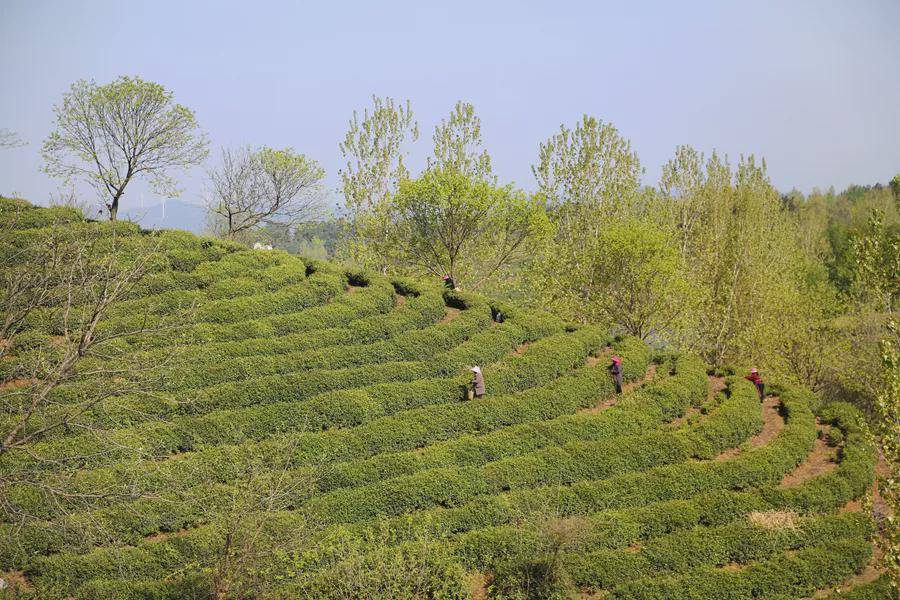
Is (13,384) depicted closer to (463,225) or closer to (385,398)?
(385,398)

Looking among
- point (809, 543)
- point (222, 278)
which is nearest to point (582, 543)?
point (809, 543)

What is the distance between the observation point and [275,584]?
1653 centimetres

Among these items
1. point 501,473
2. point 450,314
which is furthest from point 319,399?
point 450,314

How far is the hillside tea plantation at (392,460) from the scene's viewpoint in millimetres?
16438

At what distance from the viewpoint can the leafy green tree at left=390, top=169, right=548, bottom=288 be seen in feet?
121

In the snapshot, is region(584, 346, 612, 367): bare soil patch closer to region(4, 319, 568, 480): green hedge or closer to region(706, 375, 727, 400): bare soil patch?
region(4, 319, 568, 480): green hedge

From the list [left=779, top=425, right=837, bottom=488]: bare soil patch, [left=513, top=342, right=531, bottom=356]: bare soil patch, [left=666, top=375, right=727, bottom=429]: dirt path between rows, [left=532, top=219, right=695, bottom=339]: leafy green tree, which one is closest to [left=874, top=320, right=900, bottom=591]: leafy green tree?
[left=779, top=425, right=837, bottom=488]: bare soil patch

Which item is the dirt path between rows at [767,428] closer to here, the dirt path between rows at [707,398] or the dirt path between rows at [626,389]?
the dirt path between rows at [707,398]

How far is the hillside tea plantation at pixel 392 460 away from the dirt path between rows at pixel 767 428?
115 mm

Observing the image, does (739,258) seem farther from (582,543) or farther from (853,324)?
(582,543)

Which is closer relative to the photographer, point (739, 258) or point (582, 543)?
point (582, 543)

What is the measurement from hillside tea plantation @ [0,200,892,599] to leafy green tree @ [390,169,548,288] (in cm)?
821

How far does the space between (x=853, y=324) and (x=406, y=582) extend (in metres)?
37.5

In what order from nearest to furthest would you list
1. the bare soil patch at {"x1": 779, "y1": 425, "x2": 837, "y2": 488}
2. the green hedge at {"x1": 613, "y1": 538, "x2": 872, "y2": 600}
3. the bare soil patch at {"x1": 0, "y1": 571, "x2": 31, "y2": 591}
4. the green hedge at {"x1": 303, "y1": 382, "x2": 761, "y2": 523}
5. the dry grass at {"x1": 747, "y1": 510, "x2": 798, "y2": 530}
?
the bare soil patch at {"x1": 0, "y1": 571, "x2": 31, "y2": 591}, the green hedge at {"x1": 613, "y1": 538, "x2": 872, "y2": 600}, the dry grass at {"x1": 747, "y1": 510, "x2": 798, "y2": 530}, the green hedge at {"x1": 303, "y1": 382, "x2": 761, "y2": 523}, the bare soil patch at {"x1": 779, "y1": 425, "x2": 837, "y2": 488}
